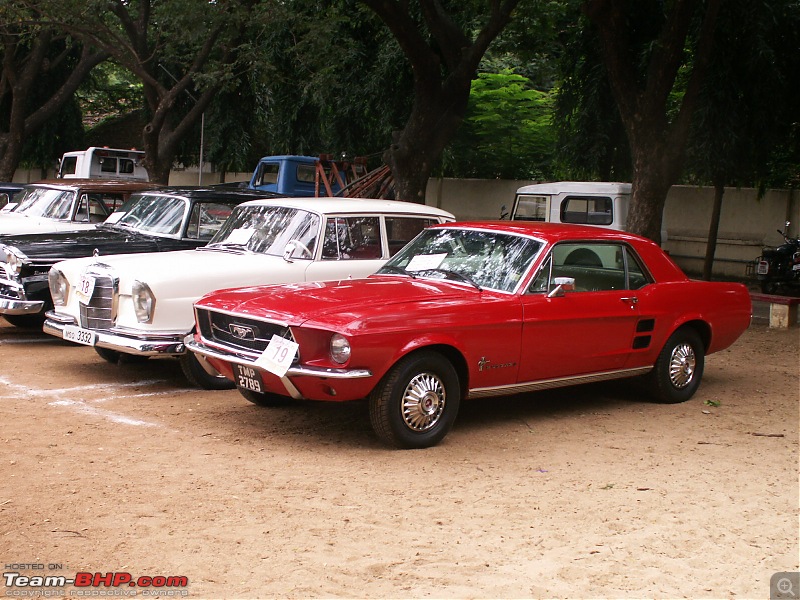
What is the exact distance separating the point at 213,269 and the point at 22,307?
9.22 feet

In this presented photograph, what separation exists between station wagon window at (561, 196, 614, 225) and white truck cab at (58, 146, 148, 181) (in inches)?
446

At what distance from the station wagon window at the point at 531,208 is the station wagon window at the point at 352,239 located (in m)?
10.5

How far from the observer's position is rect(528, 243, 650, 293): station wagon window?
294 inches

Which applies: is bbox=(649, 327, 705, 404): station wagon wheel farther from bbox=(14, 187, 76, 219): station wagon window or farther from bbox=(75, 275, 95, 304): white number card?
bbox=(14, 187, 76, 219): station wagon window

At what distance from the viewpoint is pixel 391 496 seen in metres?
5.54

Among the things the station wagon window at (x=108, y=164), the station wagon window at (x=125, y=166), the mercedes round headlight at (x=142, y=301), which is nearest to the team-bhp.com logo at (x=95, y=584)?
the mercedes round headlight at (x=142, y=301)

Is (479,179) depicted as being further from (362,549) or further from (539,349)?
(362,549)

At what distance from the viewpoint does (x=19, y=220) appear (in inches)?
510

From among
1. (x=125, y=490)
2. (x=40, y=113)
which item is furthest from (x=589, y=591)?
(x=40, y=113)

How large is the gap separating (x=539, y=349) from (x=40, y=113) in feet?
79.0

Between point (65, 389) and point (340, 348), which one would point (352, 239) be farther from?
point (340, 348)

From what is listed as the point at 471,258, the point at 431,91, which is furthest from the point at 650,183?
the point at 471,258

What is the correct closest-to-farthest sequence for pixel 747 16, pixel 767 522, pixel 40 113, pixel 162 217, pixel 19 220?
pixel 767 522 < pixel 162 217 < pixel 19 220 < pixel 747 16 < pixel 40 113

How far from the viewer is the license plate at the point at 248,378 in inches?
257
